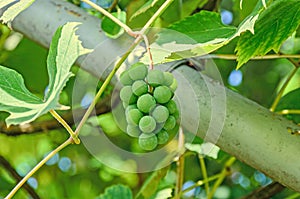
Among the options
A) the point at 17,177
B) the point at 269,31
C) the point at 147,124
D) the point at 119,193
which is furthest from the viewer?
the point at 17,177

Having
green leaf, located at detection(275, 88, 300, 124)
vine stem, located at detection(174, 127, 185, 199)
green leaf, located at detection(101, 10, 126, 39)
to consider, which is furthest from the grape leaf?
green leaf, located at detection(275, 88, 300, 124)

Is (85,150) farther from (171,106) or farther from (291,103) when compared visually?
(171,106)

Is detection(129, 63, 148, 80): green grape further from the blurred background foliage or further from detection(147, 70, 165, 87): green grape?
the blurred background foliage

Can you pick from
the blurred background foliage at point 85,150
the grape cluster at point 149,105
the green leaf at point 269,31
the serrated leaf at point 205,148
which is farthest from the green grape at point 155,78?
the blurred background foliage at point 85,150

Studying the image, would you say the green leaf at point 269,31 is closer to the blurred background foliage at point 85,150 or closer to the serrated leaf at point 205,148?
the serrated leaf at point 205,148

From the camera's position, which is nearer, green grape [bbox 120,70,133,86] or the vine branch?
green grape [bbox 120,70,133,86]

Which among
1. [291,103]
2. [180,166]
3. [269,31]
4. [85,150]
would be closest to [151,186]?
[180,166]

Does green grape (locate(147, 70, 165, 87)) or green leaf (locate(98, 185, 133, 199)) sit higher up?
green grape (locate(147, 70, 165, 87))
